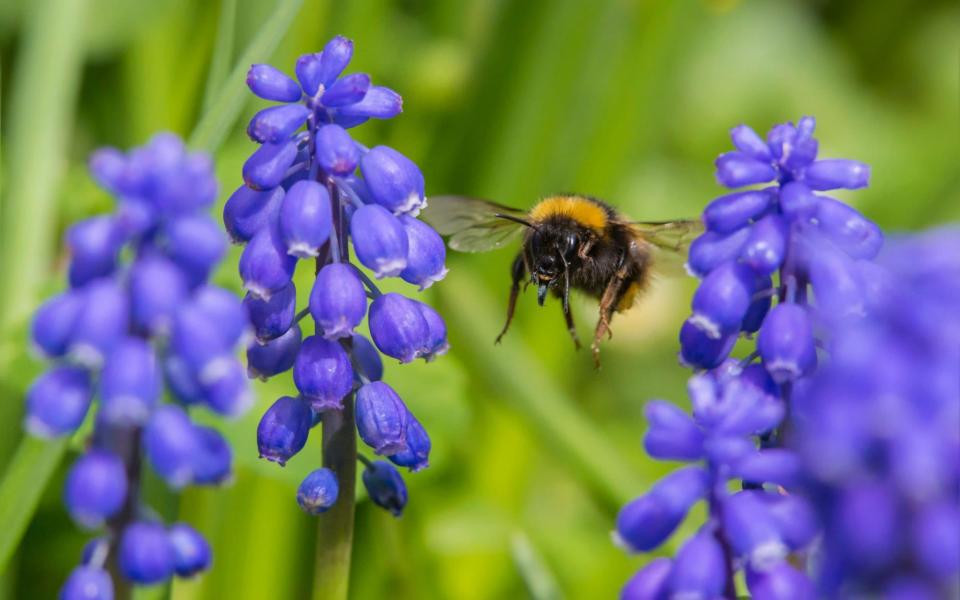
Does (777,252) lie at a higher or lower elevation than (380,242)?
higher

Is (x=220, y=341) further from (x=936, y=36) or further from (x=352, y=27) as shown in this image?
(x=936, y=36)

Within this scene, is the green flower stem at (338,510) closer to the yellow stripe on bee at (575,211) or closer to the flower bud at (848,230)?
the flower bud at (848,230)

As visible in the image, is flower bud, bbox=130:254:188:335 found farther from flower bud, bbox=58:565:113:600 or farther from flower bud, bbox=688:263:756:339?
flower bud, bbox=688:263:756:339

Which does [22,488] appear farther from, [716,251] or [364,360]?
[716,251]

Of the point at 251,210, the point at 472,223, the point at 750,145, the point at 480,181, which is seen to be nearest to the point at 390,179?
the point at 251,210

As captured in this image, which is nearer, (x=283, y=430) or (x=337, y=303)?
(x=337, y=303)

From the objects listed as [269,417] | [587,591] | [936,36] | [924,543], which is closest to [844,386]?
[924,543]

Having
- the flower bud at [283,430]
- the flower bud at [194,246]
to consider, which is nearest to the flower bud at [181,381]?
the flower bud at [194,246]
